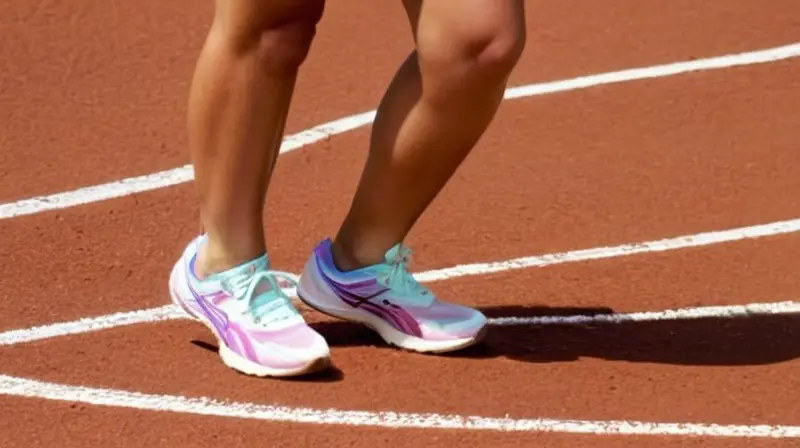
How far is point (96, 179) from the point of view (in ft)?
16.5

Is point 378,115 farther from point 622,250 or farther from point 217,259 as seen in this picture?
point 622,250

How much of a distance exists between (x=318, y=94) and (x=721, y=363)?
100 inches

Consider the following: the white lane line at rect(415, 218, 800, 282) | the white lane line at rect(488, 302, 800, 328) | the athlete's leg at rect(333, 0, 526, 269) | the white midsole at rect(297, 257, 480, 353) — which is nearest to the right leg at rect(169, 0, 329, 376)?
the white midsole at rect(297, 257, 480, 353)

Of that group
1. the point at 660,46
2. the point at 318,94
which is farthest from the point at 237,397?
the point at 660,46

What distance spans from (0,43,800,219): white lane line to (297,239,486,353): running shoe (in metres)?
1.31

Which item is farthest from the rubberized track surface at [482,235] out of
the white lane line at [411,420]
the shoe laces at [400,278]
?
the shoe laces at [400,278]

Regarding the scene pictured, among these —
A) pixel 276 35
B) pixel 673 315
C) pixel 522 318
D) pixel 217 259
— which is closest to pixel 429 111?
pixel 276 35

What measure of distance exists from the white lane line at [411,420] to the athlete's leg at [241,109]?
38 cm

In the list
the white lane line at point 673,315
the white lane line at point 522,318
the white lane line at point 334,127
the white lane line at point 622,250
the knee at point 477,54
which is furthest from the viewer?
the white lane line at point 334,127

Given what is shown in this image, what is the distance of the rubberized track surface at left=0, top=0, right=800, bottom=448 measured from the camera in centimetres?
346

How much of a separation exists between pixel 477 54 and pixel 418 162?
33cm

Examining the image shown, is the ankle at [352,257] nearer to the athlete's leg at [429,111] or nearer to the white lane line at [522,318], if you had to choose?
the athlete's leg at [429,111]

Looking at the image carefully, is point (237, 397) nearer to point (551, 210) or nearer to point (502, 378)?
point (502, 378)

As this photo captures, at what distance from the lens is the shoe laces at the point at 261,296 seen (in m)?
3.62
